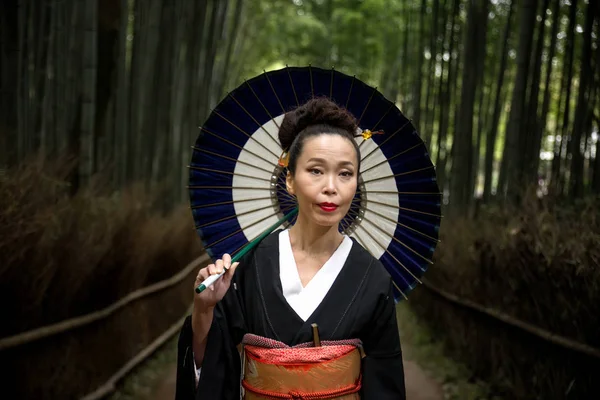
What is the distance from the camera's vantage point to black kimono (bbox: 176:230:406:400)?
1813mm

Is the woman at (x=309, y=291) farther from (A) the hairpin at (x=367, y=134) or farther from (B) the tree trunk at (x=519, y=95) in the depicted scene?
(B) the tree trunk at (x=519, y=95)

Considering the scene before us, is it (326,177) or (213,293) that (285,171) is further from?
(213,293)

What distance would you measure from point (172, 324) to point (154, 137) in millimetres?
2320

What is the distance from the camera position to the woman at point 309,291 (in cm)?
182

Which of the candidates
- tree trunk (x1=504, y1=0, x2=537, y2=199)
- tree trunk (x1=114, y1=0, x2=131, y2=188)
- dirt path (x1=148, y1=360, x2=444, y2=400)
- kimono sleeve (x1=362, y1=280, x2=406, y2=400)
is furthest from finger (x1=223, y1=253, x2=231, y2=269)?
tree trunk (x1=114, y1=0, x2=131, y2=188)

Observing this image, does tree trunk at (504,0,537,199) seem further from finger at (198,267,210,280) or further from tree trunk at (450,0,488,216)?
finger at (198,267,210,280)

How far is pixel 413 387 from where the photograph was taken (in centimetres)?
468

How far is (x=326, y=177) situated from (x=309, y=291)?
1.07 ft

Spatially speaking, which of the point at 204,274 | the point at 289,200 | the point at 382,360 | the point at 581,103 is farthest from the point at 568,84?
the point at 204,274

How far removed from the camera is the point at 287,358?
1.77 meters

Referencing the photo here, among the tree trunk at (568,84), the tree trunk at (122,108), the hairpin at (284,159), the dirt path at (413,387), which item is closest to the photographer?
the hairpin at (284,159)

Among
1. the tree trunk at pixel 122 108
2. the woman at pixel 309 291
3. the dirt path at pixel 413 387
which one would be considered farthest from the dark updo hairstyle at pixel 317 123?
the tree trunk at pixel 122 108

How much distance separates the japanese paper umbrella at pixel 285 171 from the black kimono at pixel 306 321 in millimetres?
164

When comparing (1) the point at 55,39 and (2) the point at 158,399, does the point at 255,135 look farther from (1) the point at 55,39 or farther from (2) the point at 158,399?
(1) the point at 55,39
